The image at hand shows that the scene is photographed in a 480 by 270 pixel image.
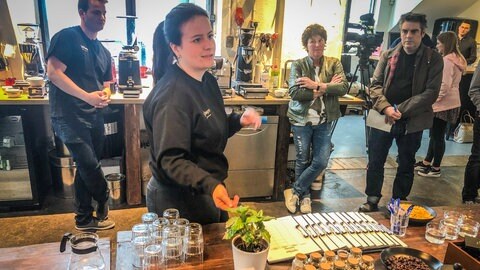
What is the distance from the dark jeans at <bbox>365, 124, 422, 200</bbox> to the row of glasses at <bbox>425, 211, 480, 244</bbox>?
4.39 feet

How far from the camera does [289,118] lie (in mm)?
3016

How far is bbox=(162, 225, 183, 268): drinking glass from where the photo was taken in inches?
47.9

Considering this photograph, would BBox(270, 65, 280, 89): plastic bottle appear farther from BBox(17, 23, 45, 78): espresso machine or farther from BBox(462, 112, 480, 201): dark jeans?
BBox(17, 23, 45, 78): espresso machine

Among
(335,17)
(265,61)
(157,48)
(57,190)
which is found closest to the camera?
(157,48)

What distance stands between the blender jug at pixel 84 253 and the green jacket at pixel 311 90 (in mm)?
1989

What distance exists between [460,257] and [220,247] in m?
0.79

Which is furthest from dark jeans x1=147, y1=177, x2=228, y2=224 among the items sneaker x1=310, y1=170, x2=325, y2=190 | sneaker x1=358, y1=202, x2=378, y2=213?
sneaker x1=310, y1=170, x2=325, y2=190

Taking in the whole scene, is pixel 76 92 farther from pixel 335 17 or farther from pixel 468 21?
pixel 468 21

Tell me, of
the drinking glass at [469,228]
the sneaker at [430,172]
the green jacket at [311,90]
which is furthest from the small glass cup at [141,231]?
the sneaker at [430,172]

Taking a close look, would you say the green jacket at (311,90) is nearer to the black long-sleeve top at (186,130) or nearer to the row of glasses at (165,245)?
the black long-sleeve top at (186,130)

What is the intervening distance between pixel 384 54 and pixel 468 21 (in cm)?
397

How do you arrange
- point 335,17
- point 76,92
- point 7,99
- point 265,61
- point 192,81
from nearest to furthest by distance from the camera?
point 192,81
point 76,92
point 7,99
point 265,61
point 335,17

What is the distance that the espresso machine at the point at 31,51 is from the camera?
10.4 ft

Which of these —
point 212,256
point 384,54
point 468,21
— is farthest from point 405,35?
point 468,21
